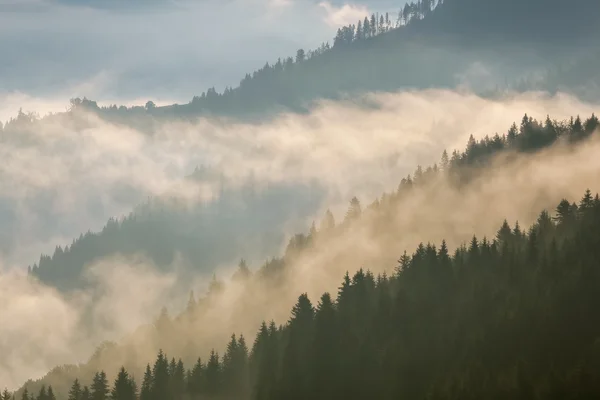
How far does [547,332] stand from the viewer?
338 ft

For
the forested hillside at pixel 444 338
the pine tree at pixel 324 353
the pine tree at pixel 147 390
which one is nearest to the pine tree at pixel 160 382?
the forested hillside at pixel 444 338

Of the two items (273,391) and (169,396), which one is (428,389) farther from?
(169,396)

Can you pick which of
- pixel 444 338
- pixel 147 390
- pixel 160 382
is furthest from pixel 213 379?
pixel 444 338

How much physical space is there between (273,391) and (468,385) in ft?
109

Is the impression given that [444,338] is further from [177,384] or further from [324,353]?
[177,384]

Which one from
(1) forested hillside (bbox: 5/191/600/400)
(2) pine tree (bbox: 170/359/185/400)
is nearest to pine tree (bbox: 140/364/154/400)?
(1) forested hillside (bbox: 5/191/600/400)

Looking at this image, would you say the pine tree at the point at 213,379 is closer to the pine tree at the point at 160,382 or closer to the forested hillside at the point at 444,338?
the forested hillside at the point at 444,338

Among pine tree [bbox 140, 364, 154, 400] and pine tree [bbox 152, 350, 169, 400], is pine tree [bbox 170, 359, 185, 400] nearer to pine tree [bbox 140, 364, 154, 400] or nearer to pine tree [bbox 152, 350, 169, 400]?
pine tree [bbox 152, 350, 169, 400]

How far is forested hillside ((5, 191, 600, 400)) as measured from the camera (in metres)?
96.1

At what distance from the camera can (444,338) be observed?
4360 inches

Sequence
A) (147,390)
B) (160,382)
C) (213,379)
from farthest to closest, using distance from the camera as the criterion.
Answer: (213,379) < (160,382) < (147,390)

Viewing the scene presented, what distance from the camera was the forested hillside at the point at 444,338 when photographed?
315 feet

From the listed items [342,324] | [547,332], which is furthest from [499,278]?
[342,324]

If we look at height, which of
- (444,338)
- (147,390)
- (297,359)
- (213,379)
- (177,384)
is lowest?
(147,390)
